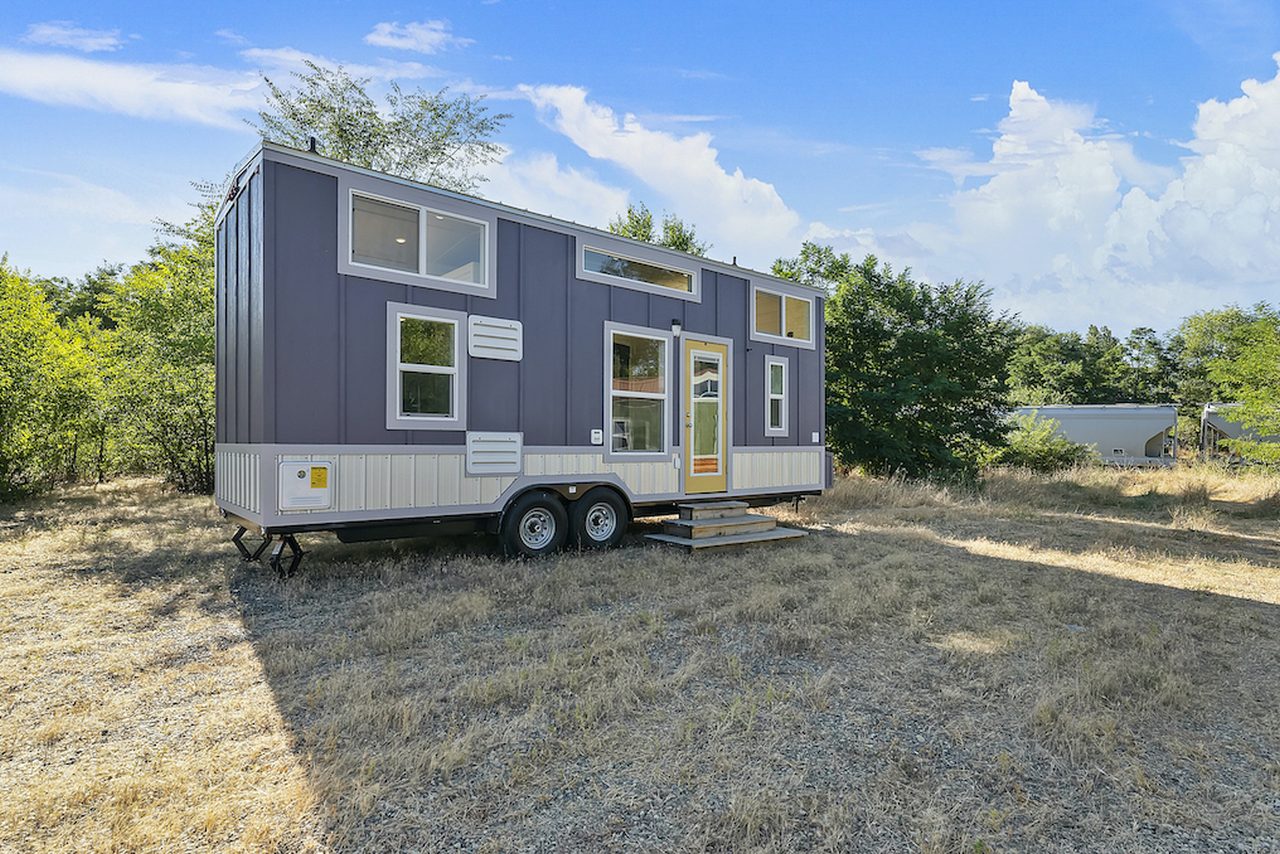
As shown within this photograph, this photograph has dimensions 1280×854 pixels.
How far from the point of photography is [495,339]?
624 cm

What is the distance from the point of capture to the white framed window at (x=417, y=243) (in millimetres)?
5598

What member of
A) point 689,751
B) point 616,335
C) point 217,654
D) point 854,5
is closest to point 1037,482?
point 854,5

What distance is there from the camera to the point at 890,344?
51.7 ft

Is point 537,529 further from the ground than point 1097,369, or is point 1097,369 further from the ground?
point 1097,369

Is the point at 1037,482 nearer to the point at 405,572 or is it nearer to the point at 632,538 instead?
the point at 632,538

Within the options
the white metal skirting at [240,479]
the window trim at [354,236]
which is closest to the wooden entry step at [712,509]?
the window trim at [354,236]

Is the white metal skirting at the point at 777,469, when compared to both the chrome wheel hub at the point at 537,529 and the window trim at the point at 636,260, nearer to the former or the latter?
the window trim at the point at 636,260

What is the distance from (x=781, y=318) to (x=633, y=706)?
668cm

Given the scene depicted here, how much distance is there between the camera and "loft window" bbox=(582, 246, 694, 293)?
278 inches

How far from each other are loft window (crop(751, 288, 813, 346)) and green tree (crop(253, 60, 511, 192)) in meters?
9.12

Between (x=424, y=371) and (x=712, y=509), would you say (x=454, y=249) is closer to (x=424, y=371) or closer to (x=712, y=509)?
(x=424, y=371)

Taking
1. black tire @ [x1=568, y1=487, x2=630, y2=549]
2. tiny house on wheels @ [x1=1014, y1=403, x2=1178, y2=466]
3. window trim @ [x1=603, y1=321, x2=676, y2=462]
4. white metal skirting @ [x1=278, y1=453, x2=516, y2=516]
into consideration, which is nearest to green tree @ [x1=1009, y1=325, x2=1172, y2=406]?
tiny house on wheels @ [x1=1014, y1=403, x2=1178, y2=466]

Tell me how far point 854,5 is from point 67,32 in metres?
9.37

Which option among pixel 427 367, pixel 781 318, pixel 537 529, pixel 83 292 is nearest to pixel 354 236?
pixel 427 367
